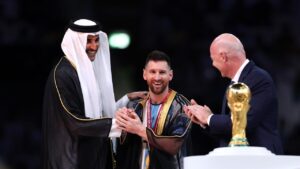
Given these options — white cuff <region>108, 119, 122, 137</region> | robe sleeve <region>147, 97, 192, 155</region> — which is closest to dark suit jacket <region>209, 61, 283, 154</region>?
robe sleeve <region>147, 97, 192, 155</region>

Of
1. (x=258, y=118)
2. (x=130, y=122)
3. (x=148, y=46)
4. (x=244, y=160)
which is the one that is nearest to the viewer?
(x=244, y=160)

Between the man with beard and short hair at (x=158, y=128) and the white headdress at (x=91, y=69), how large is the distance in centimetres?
18

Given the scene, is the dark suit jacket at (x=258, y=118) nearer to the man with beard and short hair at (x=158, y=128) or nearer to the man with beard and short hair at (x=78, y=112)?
the man with beard and short hair at (x=158, y=128)

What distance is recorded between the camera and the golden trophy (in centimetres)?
670

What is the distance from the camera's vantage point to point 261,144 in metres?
7.66

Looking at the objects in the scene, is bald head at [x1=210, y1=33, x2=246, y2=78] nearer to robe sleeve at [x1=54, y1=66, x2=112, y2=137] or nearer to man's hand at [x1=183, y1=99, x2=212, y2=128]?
man's hand at [x1=183, y1=99, x2=212, y2=128]

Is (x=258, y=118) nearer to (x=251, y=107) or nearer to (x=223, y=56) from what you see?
(x=251, y=107)

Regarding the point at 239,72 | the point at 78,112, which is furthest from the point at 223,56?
the point at 78,112

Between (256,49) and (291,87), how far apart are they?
1.87 ft

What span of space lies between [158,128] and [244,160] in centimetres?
172

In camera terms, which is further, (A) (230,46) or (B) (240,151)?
(A) (230,46)

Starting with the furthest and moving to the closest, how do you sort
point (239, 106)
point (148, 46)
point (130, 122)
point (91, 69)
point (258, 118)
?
point (148, 46) → point (91, 69) → point (130, 122) → point (258, 118) → point (239, 106)

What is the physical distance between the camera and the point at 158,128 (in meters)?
8.27

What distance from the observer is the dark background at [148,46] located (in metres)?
13.8
